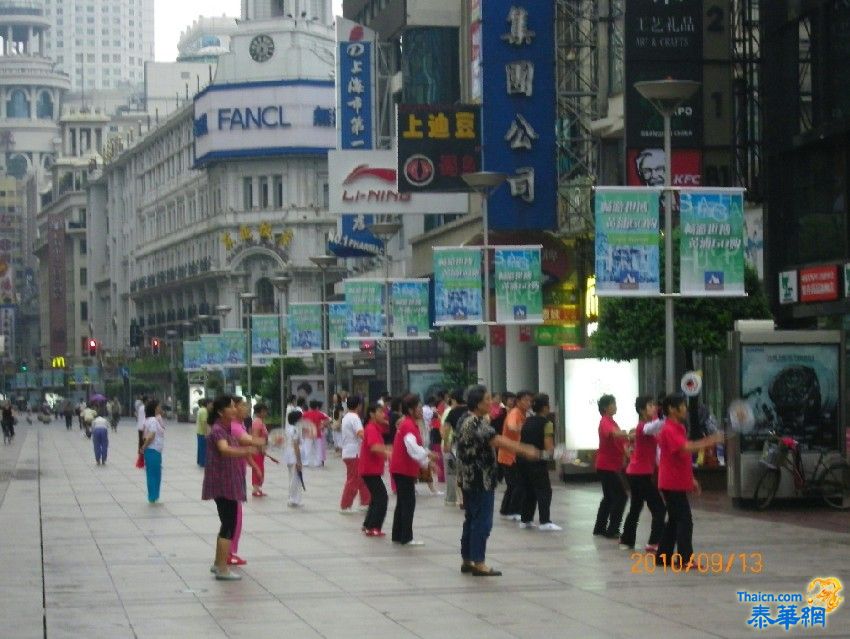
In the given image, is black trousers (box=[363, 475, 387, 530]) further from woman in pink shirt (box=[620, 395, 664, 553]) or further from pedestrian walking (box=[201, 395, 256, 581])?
pedestrian walking (box=[201, 395, 256, 581])

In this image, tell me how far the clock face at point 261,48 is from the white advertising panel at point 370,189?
70663 mm

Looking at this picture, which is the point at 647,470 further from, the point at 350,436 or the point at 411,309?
the point at 411,309

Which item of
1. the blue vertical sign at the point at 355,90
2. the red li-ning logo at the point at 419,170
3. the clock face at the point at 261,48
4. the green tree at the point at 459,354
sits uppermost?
the clock face at the point at 261,48

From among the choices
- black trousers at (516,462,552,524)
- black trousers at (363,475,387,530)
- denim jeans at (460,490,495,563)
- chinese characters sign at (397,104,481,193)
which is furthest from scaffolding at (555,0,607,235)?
denim jeans at (460,490,495,563)

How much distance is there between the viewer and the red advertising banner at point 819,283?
3338 cm

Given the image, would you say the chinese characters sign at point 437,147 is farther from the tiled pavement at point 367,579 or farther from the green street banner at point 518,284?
the tiled pavement at point 367,579

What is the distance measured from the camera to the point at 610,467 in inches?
859

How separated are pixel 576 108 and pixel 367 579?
27825 millimetres

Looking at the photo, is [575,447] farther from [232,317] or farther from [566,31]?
[232,317]

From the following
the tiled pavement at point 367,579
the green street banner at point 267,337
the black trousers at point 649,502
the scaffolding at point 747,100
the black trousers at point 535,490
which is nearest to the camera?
the tiled pavement at point 367,579

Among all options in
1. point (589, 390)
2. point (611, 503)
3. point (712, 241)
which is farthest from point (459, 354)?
point (611, 503)

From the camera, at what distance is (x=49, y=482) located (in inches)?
1578

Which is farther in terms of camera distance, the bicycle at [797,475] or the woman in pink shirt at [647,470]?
the bicycle at [797,475]

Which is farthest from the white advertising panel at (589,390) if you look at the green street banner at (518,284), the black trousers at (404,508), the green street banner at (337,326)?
the green street banner at (337,326)
